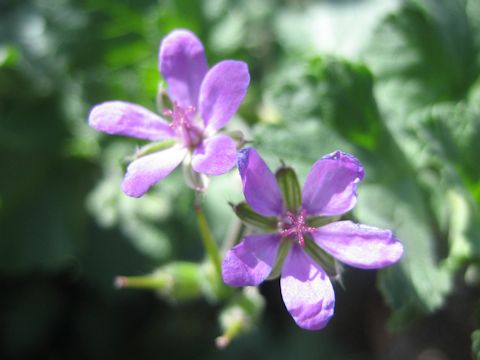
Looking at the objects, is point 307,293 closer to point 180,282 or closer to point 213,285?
point 213,285

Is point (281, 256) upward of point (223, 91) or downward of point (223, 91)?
downward

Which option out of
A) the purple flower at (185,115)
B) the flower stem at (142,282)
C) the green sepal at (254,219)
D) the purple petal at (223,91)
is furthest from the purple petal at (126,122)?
the flower stem at (142,282)

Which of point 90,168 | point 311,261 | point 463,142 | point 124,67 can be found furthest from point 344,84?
point 90,168

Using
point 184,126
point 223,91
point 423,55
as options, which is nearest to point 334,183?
point 223,91

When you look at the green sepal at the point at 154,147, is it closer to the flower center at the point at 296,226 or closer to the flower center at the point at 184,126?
the flower center at the point at 184,126

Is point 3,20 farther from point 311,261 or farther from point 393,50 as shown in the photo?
point 311,261
